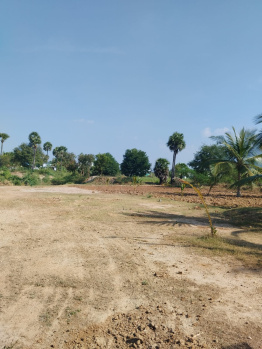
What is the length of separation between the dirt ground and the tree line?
633 centimetres

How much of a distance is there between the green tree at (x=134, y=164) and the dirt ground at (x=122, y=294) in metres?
52.2

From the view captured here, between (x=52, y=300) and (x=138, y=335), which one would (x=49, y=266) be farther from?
(x=138, y=335)

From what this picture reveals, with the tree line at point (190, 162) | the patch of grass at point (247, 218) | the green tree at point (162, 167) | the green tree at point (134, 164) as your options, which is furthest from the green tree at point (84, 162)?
the patch of grass at point (247, 218)

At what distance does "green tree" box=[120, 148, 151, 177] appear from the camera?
59844 millimetres

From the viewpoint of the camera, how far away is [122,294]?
416 centimetres

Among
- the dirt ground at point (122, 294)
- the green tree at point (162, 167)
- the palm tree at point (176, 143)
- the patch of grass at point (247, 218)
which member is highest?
the palm tree at point (176, 143)

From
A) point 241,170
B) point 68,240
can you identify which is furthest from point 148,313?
point 241,170

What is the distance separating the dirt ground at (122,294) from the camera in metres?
3.16

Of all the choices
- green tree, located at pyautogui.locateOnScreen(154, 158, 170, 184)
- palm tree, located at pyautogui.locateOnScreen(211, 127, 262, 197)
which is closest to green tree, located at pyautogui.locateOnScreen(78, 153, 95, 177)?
green tree, located at pyautogui.locateOnScreen(154, 158, 170, 184)

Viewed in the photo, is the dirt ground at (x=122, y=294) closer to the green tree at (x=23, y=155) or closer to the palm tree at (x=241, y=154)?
the palm tree at (x=241, y=154)

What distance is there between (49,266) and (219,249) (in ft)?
12.8

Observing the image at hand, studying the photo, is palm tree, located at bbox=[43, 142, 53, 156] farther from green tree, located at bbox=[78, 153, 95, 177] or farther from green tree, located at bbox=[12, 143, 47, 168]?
green tree, located at bbox=[78, 153, 95, 177]

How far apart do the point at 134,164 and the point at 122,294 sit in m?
56.0

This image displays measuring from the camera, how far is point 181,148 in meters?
41.1
